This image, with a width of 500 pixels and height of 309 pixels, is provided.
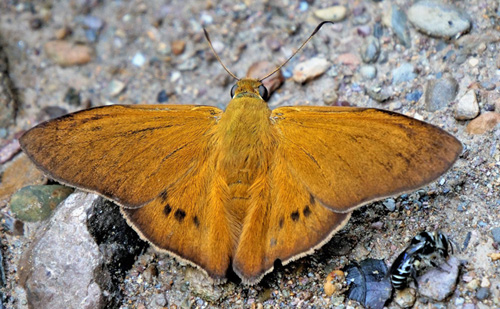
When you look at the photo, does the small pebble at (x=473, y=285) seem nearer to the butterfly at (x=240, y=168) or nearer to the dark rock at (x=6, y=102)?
the butterfly at (x=240, y=168)

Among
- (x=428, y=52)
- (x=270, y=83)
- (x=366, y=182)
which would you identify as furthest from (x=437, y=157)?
(x=270, y=83)

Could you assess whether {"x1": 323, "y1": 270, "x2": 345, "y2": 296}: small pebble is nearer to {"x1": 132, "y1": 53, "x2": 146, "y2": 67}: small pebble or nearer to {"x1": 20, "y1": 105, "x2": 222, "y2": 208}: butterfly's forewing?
{"x1": 20, "y1": 105, "x2": 222, "y2": 208}: butterfly's forewing

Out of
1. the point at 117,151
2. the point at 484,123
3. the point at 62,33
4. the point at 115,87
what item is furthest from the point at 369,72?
the point at 62,33

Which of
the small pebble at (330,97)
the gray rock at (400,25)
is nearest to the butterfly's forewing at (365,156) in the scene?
the small pebble at (330,97)

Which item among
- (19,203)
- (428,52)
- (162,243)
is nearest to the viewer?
(162,243)

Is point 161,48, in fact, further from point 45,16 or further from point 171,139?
Answer: point 171,139

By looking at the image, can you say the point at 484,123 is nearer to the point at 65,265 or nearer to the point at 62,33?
the point at 65,265
